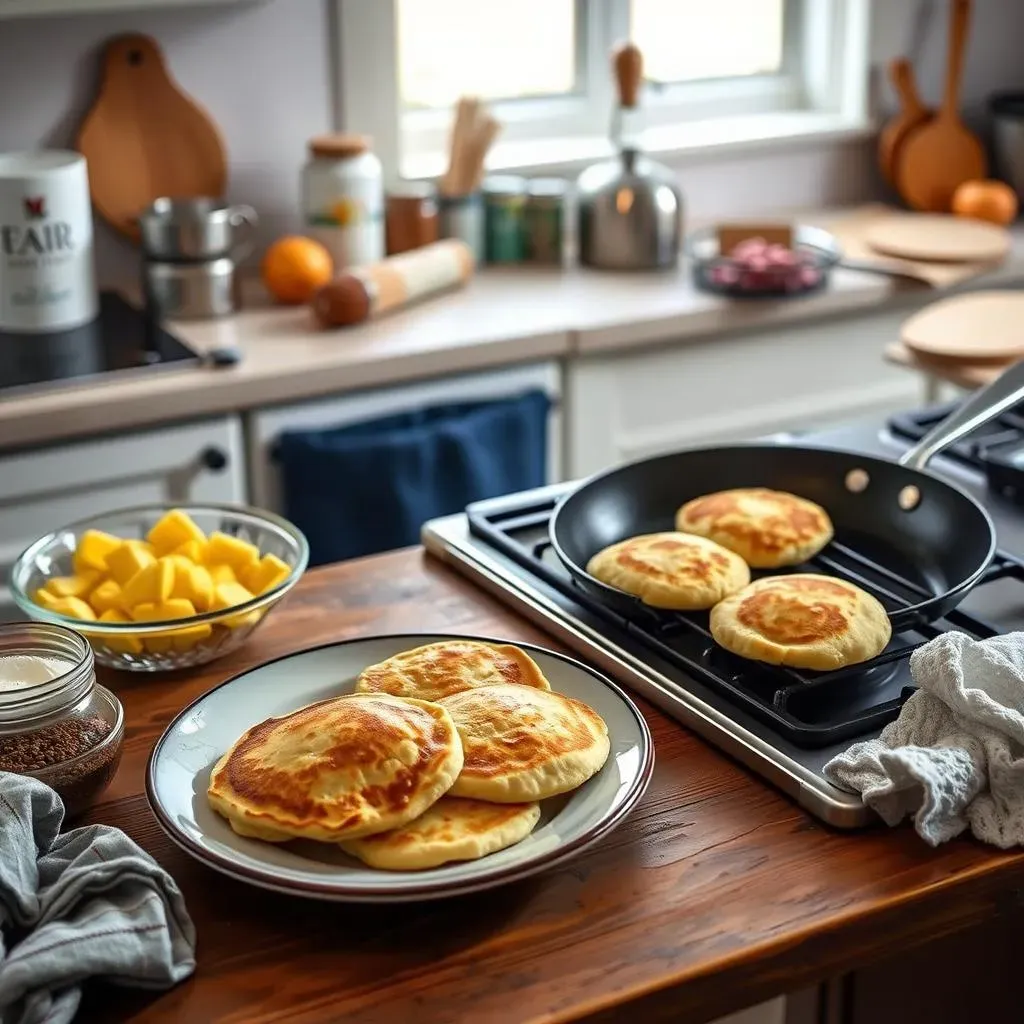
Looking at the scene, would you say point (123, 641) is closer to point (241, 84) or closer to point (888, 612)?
point (888, 612)

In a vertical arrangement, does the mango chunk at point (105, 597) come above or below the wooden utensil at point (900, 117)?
below

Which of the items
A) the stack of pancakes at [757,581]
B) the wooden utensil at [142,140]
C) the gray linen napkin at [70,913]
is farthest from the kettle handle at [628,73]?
the gray linen napkin at [70,913]

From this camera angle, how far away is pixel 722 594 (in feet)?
3.85

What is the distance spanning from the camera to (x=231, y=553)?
1212mm

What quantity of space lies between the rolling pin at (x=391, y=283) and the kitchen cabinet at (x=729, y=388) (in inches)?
10.8

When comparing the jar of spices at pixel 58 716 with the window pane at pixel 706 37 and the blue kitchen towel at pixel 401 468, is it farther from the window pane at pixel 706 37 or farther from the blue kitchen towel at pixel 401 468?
the window pane at pixel 706 37

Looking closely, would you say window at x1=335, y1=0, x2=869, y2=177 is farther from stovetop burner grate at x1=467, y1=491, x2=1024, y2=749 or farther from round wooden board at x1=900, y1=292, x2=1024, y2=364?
stovetop burner grate at x1=467, y1=491, x2=1024, y2=749

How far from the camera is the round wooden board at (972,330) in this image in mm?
1977

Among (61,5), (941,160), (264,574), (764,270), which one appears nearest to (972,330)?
(764,270)

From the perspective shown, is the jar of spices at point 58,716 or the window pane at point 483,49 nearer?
the jar of spices at point 58,716

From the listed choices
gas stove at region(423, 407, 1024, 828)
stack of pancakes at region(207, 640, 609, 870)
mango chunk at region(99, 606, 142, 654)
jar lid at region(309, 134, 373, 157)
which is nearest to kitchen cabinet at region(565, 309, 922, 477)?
jar lid at region(309, 134, 373, 157)

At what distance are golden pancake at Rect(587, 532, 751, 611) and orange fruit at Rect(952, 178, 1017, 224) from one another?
1.87m

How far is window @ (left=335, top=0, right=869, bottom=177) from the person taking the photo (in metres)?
2.63

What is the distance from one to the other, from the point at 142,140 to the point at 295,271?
0.36 m
